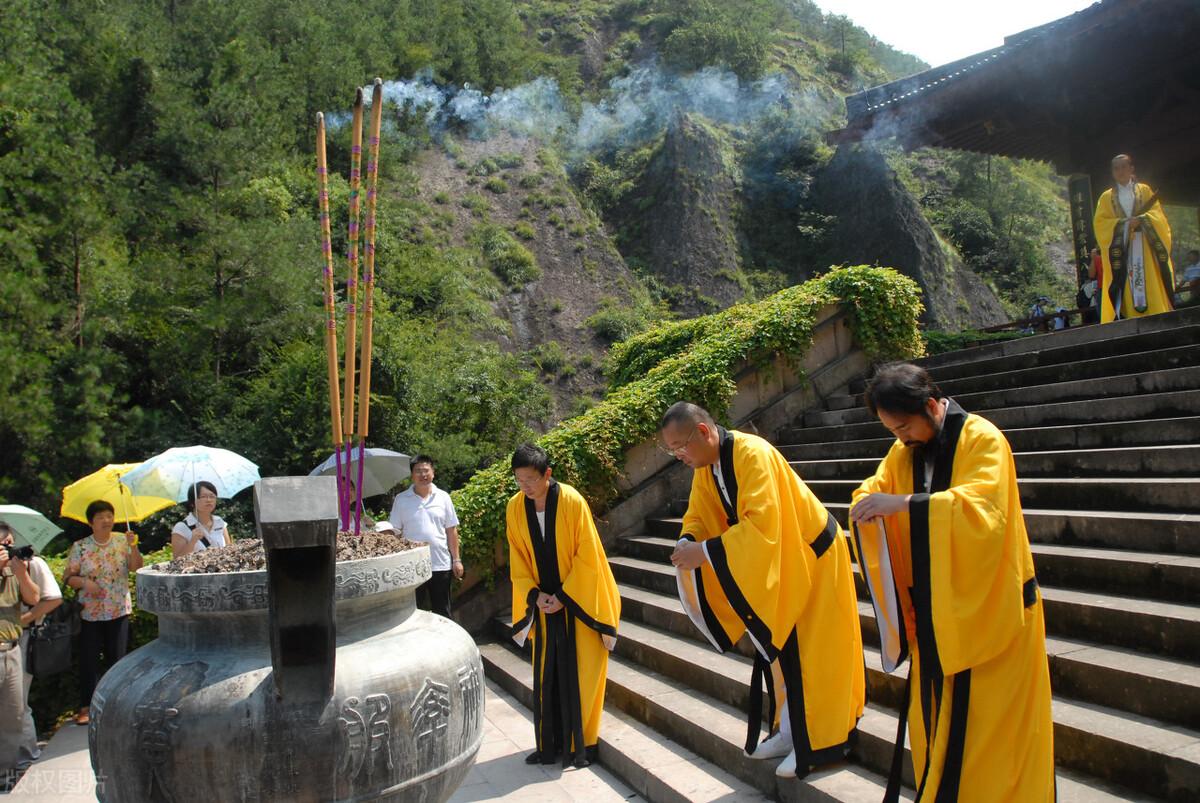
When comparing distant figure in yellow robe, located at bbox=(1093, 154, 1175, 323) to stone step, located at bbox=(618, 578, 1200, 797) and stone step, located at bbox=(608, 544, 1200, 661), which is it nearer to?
stone step, located at bbox=(608, 544, 1200, 661)

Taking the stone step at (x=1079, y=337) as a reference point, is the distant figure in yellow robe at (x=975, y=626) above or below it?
below

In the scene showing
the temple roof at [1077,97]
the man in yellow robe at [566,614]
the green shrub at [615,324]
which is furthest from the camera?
the green shrub at [615,324]

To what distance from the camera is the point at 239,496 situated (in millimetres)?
14867

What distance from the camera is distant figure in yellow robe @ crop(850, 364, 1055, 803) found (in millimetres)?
2750

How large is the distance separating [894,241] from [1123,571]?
33095mm

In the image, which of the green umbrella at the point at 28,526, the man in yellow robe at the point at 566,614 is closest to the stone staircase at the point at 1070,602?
the man in yellow robe at the point at 566,614

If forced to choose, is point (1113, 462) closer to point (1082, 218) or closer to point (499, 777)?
point (499, 777)

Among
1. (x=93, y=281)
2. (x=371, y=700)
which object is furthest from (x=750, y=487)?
(x=93, y=281)

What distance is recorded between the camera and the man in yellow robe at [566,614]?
16.0 feet

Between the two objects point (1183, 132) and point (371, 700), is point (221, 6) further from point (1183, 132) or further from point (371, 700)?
point (371, 700)

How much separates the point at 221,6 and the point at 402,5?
615 inches

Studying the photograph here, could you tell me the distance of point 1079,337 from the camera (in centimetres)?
759

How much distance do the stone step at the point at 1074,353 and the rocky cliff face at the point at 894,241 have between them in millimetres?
25273

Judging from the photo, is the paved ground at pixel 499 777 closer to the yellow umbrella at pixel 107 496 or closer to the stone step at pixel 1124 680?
the stone step at pixel 1124 680
